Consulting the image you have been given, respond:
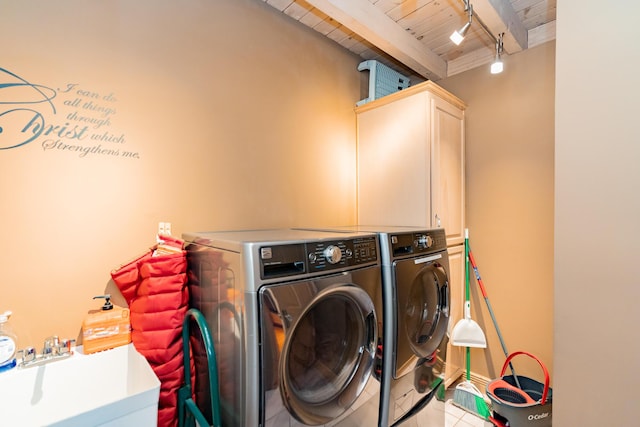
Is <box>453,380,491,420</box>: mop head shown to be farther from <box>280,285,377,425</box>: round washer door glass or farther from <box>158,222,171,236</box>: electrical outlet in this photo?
<box>158,222,171,236</box>: electrical outlet

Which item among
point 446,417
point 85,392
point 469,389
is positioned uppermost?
point 85,392

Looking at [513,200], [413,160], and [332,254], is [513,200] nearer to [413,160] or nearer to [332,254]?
[413,160]

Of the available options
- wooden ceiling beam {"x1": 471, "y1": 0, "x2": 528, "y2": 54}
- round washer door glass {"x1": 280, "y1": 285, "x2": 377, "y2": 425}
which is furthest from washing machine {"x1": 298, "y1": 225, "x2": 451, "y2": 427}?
wooden ceiling beam {"x1": 471, "y1": 0, "x2": 528, "y2": 54}

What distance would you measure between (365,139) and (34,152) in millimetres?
2009

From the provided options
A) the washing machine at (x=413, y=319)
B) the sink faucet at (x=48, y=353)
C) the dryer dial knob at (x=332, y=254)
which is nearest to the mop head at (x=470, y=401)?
the washing machine at (x=413, y=319)

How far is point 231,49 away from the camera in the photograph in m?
1.82

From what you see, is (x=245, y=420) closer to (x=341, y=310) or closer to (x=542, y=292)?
(x=341, y=310)

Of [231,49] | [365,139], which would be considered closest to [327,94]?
[365,139]

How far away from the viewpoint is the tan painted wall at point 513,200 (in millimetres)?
2203

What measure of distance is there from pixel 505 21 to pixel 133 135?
7.51 ft

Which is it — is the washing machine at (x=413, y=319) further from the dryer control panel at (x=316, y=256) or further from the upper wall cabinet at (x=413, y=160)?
the upper wall cabinet at (x=413, y=160)

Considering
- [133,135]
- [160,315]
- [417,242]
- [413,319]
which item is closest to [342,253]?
[417,242]

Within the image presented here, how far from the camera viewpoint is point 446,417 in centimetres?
215

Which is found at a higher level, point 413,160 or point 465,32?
point 465,32
